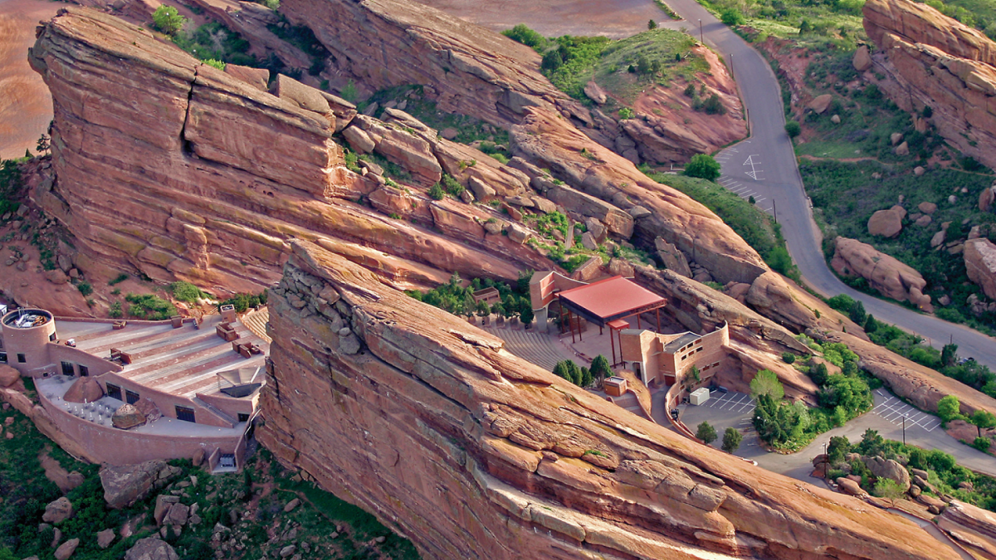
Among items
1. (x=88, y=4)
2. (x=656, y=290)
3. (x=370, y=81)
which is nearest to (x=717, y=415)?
(x=656, y=290)

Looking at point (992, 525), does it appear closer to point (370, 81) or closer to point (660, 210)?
point (660, 210)

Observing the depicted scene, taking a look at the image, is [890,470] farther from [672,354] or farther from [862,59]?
[862,59]

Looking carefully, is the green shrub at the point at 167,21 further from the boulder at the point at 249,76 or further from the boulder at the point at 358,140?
the boulder at the point at 358,140

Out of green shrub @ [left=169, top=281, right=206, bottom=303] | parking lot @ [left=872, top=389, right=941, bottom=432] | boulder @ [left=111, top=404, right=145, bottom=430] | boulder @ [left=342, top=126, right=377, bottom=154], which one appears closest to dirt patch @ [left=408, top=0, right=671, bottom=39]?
boulder @ [left=342, top=126, right=377, bottom=154]

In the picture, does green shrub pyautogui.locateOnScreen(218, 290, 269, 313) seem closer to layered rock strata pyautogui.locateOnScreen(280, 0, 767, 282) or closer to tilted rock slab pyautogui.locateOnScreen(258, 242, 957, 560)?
tilted rock slab pyautogui.locateOnScreen(258, 242, 957, 560)

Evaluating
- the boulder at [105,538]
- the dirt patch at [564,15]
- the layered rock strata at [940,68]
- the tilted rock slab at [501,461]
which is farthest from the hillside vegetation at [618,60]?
the boulder at [105,538]
